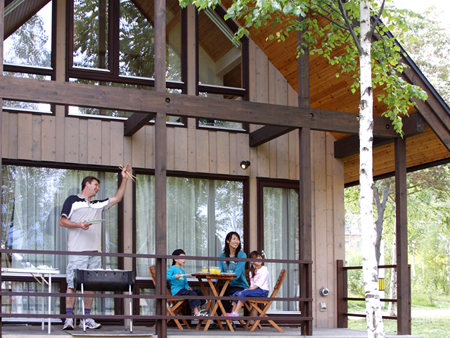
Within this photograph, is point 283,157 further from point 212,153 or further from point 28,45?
point 28,45

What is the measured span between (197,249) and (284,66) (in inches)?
118

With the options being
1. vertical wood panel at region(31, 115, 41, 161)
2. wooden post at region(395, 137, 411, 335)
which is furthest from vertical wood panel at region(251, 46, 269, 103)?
vertical wood panel at region(31, 115, 41, 161)

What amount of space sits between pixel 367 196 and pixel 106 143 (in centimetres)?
362

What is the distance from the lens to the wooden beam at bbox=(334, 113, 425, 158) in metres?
7.90

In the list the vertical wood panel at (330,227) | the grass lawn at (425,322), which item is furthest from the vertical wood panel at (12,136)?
the grass lawn at (425,322)

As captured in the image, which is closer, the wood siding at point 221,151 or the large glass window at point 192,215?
the wood siding at point 221,151

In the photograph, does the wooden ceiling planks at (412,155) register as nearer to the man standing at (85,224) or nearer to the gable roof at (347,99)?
the gable roof at (347,99)

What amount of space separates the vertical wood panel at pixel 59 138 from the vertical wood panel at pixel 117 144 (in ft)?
2.06

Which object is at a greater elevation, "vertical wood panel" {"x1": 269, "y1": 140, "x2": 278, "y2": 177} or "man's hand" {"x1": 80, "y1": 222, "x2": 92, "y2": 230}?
"vertical wood panel" {"x1": 269, "y1": 140, "x2": 278, "y2": 177}

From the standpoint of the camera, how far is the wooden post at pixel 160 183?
626cm

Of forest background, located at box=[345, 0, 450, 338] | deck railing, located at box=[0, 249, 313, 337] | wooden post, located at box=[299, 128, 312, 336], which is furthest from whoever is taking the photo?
forest background, located at box=[345, 0, 450, 338]

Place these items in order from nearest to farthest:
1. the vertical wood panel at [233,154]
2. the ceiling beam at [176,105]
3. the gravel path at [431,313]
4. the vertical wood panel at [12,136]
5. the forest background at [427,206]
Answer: the ceiling beam at [176,105], the vertical wood panel at [12,136], the vertical wood panel at [233,154], the forest background at [427,206], the gravel path at [431,313]

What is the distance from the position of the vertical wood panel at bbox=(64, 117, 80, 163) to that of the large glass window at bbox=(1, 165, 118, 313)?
20cm

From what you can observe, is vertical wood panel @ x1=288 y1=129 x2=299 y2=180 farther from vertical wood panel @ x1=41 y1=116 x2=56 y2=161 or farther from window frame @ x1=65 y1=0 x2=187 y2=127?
→ vertical wood panel @ x1=41 y1=116 x2=56 y2=161
